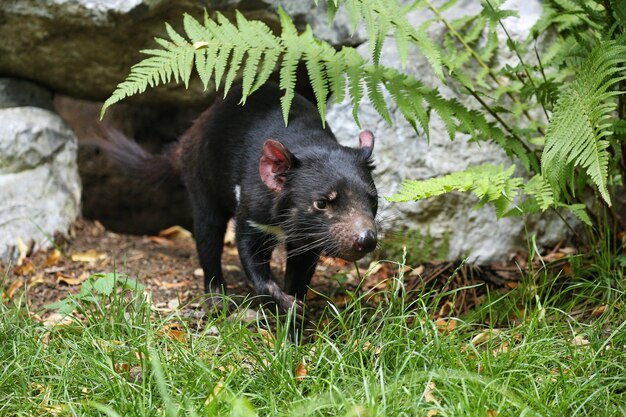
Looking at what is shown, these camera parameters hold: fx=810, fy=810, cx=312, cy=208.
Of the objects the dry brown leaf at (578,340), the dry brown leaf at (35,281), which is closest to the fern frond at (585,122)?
the dry brown leaf at (578,340)

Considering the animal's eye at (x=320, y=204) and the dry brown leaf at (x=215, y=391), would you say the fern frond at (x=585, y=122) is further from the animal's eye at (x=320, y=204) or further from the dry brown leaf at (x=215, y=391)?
the dry brown leaf at (x=215, y=391)

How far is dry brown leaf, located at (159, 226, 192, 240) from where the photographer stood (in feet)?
17.8

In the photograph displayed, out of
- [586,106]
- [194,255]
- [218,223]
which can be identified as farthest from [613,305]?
[194,255]

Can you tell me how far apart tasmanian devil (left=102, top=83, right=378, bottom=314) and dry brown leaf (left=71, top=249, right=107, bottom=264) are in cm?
66

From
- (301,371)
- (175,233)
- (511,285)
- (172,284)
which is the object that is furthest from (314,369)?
(175,233)

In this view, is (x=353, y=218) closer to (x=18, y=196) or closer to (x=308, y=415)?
(x=308, y=415)

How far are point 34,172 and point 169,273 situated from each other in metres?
1.01

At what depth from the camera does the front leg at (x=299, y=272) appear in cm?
372

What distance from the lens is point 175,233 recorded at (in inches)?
215

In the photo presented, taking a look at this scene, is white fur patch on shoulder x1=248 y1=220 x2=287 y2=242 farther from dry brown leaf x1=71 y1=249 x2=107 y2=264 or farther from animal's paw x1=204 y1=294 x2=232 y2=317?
dry brown leaf x1=71 y1=249 x2=107 y2=264

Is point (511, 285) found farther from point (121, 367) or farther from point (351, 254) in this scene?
point (121, 367)

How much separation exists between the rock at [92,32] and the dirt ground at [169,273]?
3.00 ft

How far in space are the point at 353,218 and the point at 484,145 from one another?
1.42 meters

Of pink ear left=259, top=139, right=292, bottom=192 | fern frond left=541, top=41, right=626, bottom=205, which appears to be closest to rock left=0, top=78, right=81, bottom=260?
pink ear left=259, top=139, right=292, bottom=192
